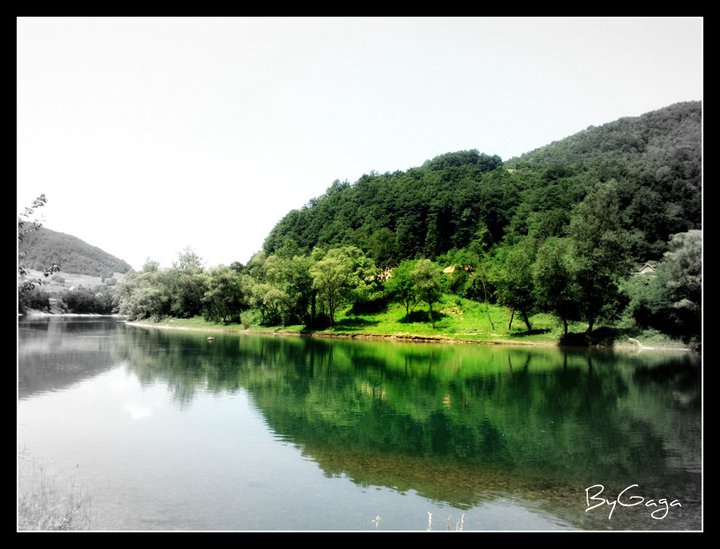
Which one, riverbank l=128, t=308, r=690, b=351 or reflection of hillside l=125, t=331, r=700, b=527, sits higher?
reflection of hillside l=125, t=331, r=700, b=527

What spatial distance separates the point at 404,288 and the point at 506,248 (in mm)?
25880

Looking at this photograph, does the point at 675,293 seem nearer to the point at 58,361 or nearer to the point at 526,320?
the point at 526,320

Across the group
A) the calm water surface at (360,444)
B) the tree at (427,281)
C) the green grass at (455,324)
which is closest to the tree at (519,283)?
the green grass at (455,324)

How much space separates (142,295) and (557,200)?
3118 inches

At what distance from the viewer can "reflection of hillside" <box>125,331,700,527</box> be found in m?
15.3

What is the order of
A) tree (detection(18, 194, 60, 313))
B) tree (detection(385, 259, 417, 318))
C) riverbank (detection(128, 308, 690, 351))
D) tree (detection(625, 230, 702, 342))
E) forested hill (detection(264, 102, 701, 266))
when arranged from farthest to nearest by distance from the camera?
forested hill (detection(264, 102, 701, 266)) → tree (detection(385, 259, 417, 318)) → riverbank (detection(128, 308, 690, 351)) → tree (detection(625, 230, 702, 342)) → tree (detection(18, 194, 60, 313))

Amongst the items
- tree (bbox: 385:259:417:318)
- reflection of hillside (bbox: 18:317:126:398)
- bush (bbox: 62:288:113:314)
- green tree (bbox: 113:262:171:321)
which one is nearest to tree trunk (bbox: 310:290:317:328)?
tree (bbox: 385:259:417:318)

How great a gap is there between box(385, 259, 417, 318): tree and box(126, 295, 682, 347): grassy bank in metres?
1.51

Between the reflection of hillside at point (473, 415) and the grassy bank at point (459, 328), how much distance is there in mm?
12054

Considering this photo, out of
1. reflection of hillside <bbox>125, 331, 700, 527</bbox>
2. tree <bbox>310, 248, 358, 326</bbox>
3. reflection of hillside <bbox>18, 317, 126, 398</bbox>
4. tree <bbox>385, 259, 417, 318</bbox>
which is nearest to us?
reflection of hillside <bbox>125, 331, 700, 527</bbox>

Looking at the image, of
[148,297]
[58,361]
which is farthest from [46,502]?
[148,297]

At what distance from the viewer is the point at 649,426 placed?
22.0 meters

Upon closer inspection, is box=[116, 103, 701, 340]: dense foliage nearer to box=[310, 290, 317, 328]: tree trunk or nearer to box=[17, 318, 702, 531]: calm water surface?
box=[310, 290, 317, 328]: tree trunk
